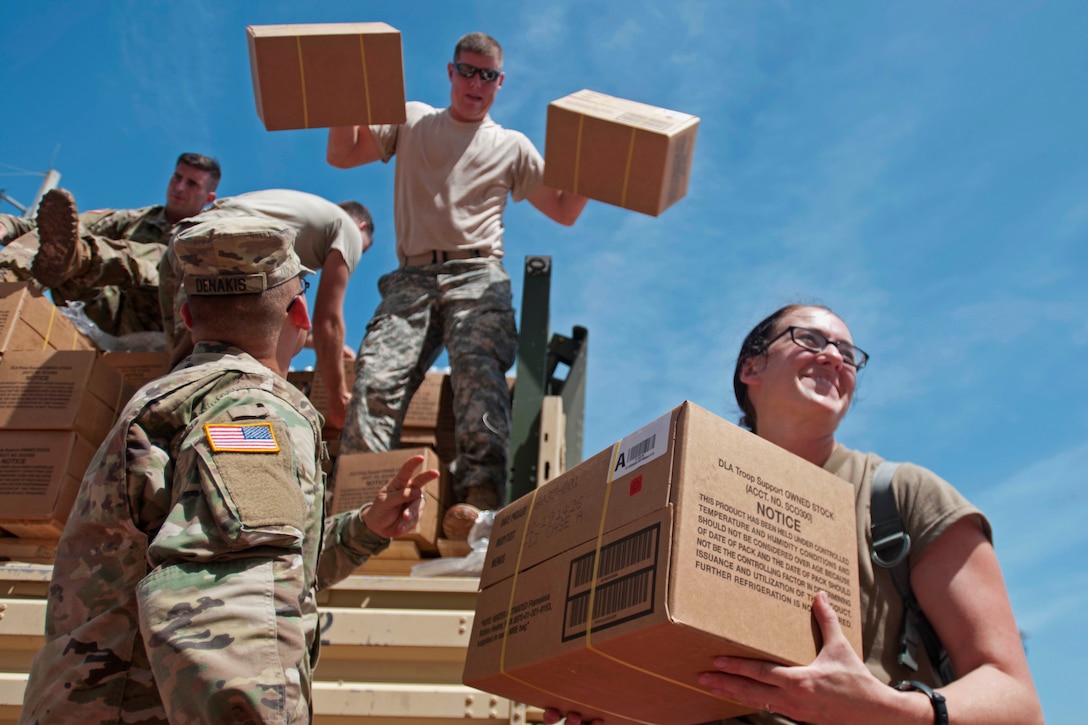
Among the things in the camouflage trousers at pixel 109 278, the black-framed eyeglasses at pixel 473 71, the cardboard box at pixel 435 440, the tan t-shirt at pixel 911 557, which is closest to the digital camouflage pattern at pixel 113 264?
the camouflage trousers at pixel 109 278

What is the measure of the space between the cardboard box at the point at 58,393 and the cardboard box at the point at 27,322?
161mm

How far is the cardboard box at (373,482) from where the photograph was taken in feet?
11.4

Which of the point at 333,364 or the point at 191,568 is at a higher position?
the point at 333,364

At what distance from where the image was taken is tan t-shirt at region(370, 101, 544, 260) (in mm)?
4270

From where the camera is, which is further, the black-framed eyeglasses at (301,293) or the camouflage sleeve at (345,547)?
the camouflage sleeve at (345,547)

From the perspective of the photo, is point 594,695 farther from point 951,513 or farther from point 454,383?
point 454,383

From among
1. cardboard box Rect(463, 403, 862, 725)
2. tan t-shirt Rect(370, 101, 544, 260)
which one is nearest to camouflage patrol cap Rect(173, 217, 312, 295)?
cardboard box Rect(463, 403, 862, 725)

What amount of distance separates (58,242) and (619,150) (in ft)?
8.63

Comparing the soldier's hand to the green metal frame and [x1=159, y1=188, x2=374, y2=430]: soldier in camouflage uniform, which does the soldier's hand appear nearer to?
the green metal frame

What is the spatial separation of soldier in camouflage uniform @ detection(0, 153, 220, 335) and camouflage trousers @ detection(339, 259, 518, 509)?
→ 1441mm

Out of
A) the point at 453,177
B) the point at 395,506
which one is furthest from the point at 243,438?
the point at 453,177

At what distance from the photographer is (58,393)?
367 centimetres

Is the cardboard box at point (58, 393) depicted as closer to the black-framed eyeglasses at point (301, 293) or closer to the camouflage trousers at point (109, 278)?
the camouflage trousers at point (109, 278)

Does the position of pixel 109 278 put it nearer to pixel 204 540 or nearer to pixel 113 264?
pixel 113 264
